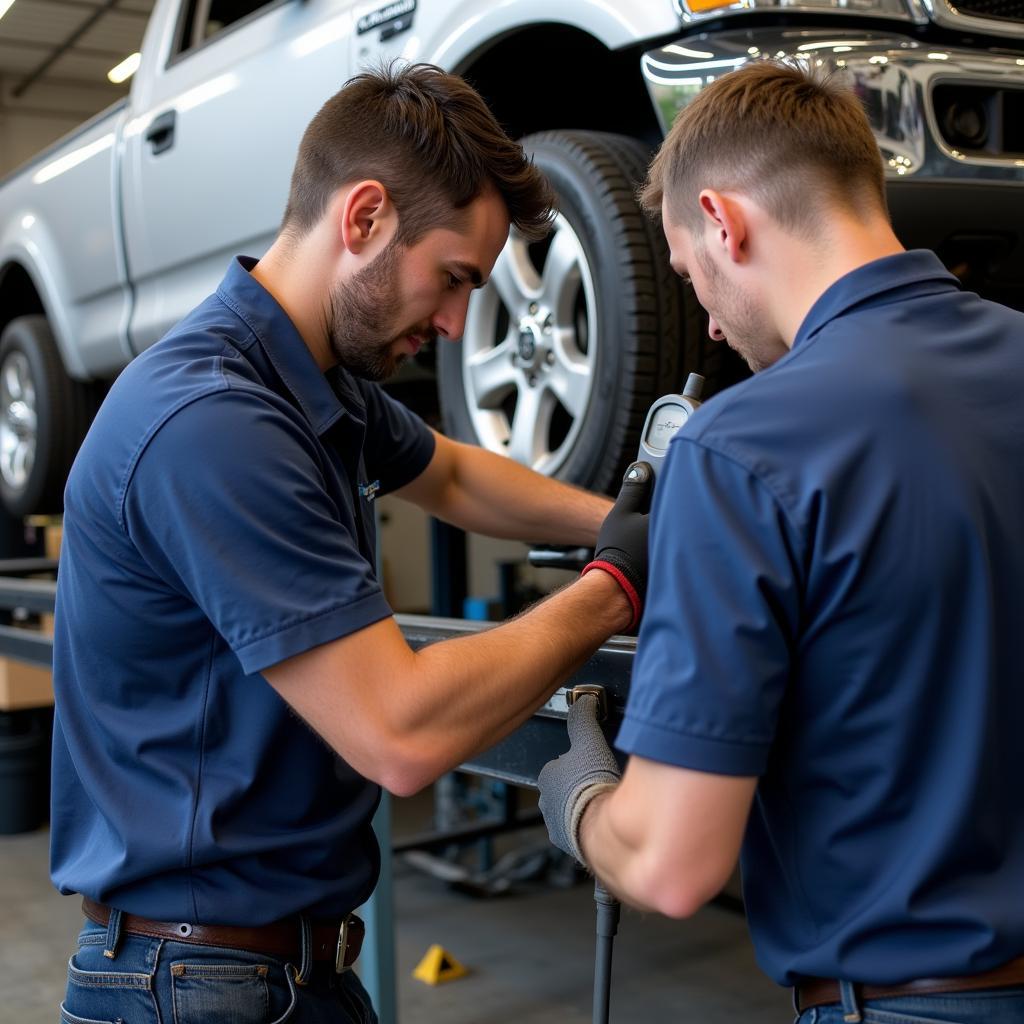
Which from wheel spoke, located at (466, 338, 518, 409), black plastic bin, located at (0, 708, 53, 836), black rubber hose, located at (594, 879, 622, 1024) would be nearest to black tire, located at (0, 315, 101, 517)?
black plastic bin, located at (0, 708, 53, 836)

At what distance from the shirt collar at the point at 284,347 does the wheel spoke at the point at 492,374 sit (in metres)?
0.81

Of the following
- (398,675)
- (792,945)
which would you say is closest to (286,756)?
(398,675)

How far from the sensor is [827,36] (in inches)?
68.6

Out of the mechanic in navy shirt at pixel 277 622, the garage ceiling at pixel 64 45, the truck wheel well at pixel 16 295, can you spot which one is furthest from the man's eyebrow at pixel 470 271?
the garage ceiling at pixel 64 45

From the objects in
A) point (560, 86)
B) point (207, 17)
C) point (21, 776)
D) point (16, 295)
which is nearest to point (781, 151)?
point (560, 86)

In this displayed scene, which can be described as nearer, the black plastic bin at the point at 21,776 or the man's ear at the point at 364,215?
the man's ear at the point at 364,215

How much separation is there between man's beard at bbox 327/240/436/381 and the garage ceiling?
9.07 meters

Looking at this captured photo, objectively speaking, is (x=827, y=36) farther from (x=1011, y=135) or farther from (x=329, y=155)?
(x=329, y=155)

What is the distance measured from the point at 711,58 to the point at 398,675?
3.50 ft

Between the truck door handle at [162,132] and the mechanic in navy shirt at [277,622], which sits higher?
the truck door handle at [162,132]

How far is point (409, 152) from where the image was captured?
1362 mm

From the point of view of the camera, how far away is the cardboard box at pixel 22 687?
192 inches

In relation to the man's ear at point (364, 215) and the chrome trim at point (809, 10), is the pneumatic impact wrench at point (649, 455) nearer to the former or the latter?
the man's ear at point (364, 215)

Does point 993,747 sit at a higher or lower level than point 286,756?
higher
